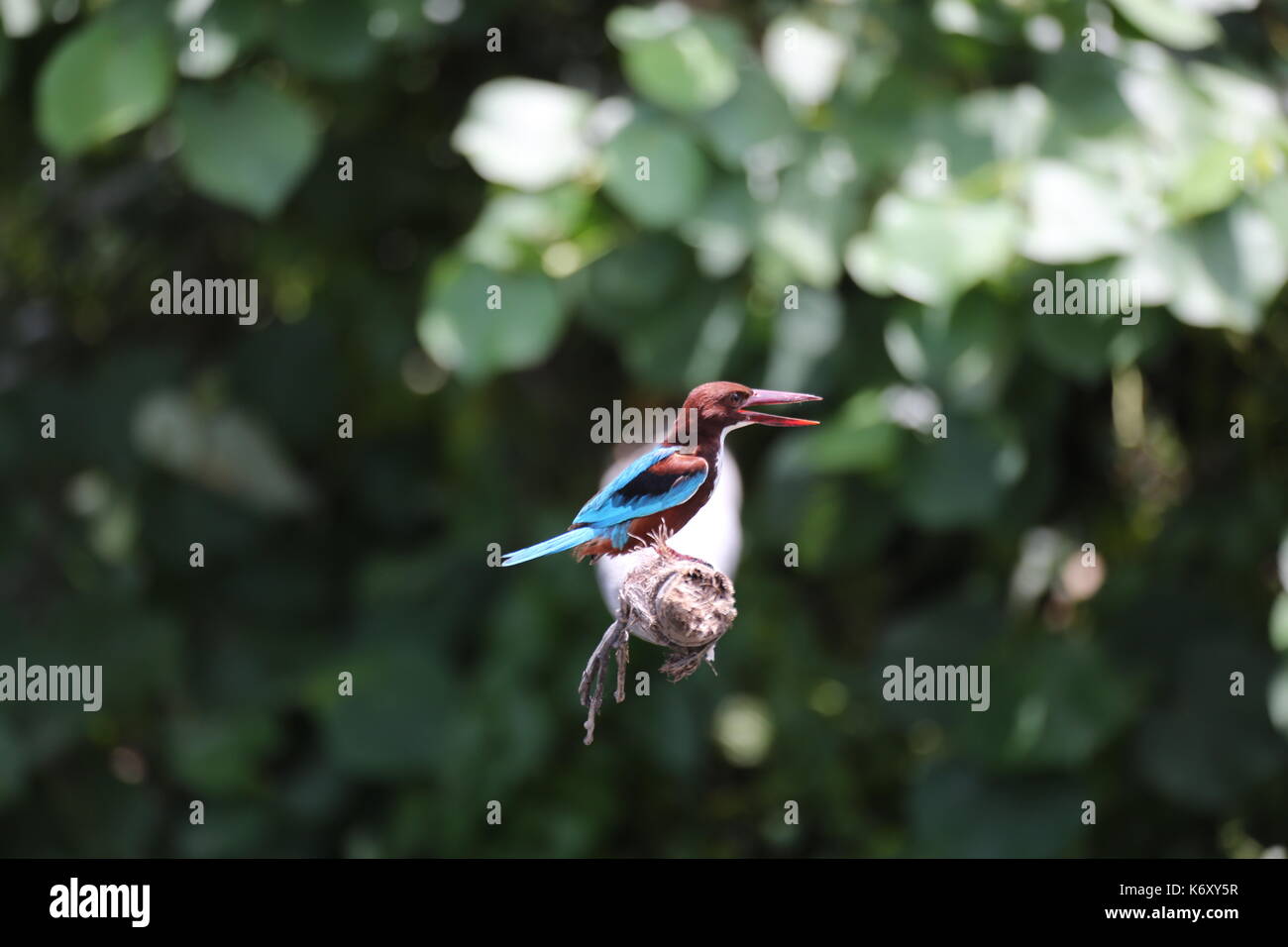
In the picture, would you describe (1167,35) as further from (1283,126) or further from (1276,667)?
(1276,667)

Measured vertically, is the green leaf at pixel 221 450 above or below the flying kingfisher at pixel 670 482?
above

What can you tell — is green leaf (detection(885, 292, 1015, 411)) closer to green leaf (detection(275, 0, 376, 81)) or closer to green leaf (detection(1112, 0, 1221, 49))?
green leaf (detection(1112, 0, 1221, 49))

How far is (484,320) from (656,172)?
11.2 inches

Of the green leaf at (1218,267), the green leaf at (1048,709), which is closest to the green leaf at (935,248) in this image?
the green leaf at (1218,267)

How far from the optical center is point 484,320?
1591 mm

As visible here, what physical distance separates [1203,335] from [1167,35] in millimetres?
710

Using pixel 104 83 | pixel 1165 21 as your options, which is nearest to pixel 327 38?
pixel 104 83

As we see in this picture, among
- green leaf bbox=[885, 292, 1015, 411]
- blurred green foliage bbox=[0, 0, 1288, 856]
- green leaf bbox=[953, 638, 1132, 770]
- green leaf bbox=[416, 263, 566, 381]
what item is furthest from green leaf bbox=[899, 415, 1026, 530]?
green leaf bbox=[416, 263, 566, 381]

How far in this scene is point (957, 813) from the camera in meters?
2.57

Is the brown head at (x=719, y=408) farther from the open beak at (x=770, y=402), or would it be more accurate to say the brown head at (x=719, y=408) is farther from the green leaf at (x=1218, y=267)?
the green leaf at (x=1218, y=267)

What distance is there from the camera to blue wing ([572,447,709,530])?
627 millimetres

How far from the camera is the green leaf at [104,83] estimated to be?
1.91 metres

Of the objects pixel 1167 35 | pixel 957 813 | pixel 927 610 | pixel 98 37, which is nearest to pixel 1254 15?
pixel 1167 35

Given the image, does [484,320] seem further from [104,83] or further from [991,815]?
[991,815]
